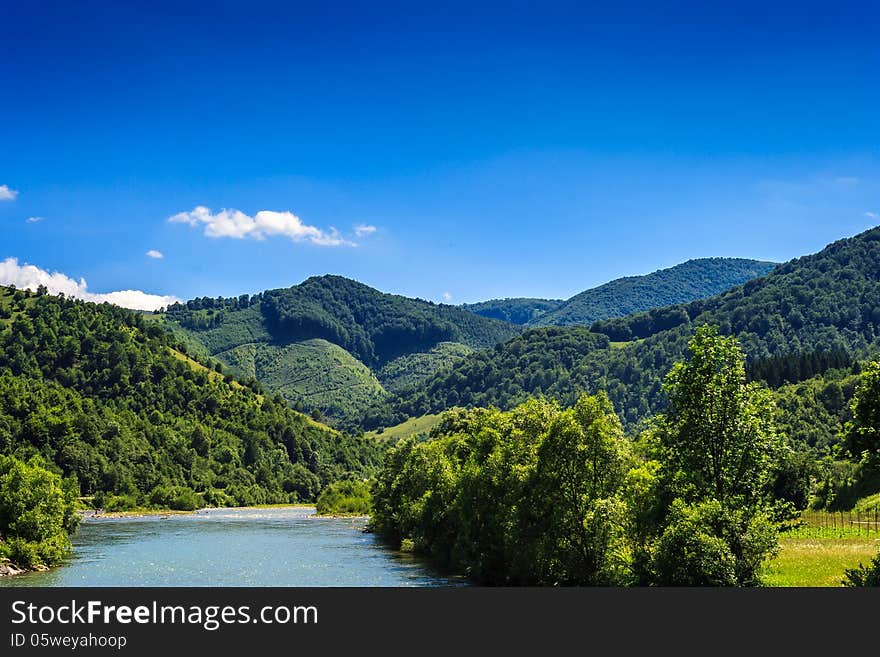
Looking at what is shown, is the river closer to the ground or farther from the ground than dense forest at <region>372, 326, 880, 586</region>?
closer to the ground

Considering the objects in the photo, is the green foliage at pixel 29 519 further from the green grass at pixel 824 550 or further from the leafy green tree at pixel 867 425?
the leafy green tree at pixel 867 425

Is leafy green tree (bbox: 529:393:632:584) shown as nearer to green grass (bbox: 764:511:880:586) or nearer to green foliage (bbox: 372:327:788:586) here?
green foliage (bbox: 372:327:788:586)

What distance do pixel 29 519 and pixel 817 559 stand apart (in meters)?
72.5

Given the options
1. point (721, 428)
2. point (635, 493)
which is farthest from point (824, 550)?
point (721, 428)

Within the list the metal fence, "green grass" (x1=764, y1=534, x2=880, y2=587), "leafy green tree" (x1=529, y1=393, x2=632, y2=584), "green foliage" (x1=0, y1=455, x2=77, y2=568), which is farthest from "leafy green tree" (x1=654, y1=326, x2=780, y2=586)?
"green foliage" (x1=0, y1=455, x2=77, y2=568)

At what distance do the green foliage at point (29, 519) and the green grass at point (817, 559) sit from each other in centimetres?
6855

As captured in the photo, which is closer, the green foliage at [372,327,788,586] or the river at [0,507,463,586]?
the green foliage at [372,327,788,586]

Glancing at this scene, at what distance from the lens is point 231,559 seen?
336 feet

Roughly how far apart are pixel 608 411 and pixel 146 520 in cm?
14800

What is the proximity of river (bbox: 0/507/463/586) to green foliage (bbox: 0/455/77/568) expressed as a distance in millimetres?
2642

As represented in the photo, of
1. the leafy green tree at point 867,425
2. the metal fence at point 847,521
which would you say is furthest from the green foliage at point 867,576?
the metal fence at point 847,521

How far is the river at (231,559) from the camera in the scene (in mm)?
79875

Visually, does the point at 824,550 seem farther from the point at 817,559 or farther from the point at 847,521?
the point at 847,521

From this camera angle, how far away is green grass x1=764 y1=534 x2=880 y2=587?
52.1 metres
